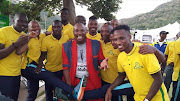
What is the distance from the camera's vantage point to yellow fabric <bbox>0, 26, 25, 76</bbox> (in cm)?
251

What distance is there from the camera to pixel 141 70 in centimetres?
204

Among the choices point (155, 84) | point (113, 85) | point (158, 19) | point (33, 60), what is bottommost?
point (113, 85)

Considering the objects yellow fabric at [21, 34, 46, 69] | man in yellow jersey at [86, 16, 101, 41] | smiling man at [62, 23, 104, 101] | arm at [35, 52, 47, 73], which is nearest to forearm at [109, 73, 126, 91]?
smiling man at [62, 23, 104, 101]

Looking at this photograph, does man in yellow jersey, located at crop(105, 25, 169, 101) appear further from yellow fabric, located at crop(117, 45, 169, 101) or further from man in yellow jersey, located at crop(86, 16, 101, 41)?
man in yellow jersey, located at crop(86, 16, 101, 41)

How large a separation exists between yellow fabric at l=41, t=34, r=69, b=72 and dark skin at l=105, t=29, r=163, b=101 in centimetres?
147

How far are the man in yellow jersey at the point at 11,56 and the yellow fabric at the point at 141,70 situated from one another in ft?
5.82

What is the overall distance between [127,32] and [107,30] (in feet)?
→ 2.97

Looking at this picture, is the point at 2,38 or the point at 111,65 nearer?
the point at 2,38

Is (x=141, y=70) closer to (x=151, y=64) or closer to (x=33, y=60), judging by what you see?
(x=151, y=64)

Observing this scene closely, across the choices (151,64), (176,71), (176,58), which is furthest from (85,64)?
(176,71)

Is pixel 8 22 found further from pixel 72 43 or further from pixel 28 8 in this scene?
pixel 72 43

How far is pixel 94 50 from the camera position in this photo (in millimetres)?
2635

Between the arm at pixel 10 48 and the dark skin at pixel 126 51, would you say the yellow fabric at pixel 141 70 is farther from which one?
the arm at pixel 10 48

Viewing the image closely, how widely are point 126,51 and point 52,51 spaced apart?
1768 mm
